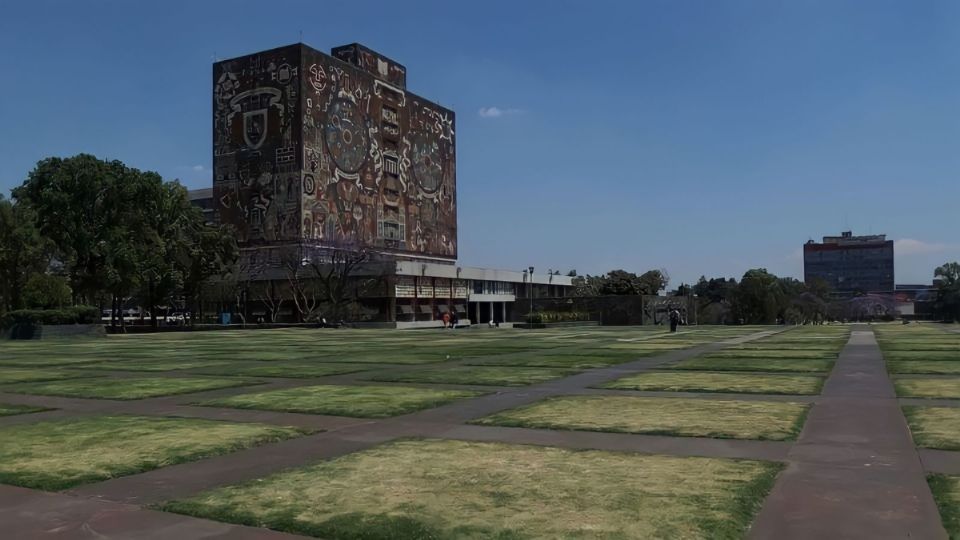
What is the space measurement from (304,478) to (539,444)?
3.05m

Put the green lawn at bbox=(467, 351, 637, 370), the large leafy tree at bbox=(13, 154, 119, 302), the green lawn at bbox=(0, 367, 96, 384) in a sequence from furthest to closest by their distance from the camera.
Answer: the large leafy tree at bbox=(13, 154, 119, 302) < the green lawn at bbox=(467, 351, 637, 370) < the green lawn at bbox=(0, 367, 96, 384)

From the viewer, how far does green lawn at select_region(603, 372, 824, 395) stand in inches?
592

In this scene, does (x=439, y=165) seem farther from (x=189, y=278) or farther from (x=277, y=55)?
(x=189, y=278)

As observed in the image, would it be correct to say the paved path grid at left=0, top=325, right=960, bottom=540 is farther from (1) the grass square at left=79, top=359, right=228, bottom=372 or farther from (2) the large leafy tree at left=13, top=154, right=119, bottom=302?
(2) the large leafy tree at left=13, top=154, right=119, bottom=302

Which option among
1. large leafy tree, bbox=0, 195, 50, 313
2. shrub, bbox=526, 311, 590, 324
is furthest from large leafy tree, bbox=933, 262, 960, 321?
large leafy tree, bbox=0, 195, 50, 313

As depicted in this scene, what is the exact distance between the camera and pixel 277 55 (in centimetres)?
9638

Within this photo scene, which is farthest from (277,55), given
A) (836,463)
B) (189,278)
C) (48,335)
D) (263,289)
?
(836,463)

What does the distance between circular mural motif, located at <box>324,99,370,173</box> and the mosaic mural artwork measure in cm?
14

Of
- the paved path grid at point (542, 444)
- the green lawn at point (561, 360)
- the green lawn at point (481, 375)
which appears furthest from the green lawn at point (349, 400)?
the green lawn at point (561, 360)

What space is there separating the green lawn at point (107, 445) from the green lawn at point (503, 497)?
1744 millimetres

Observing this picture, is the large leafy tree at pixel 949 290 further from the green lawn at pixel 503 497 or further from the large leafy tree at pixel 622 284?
the green lawn at pixel 503 497

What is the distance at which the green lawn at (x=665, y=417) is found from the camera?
10.2 meters

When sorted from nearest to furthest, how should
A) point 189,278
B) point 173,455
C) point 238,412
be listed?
point 173,455, point 238,412, point 189,278

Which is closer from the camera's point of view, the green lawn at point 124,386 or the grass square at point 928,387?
the grass square at point 928,387
